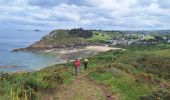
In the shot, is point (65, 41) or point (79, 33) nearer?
point (65, 41)

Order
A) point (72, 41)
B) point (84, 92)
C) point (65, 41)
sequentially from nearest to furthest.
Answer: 1. point (84, 92)
2. point (65, 41)
3. point (72, 41)

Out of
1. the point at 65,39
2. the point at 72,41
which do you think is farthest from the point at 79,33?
the point at 72,41

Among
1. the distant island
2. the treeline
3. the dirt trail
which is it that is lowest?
the distant island

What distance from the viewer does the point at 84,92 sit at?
18609 millimetres

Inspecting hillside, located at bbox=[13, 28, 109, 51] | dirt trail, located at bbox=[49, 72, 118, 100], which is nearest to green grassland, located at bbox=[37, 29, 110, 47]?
hillside, located at bbox=[13, 28, 109, 51]

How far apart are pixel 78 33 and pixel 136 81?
5670 inches

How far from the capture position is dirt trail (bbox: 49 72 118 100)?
17.3m

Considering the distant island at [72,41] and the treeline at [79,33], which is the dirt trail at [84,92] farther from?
the treeline at [79,33]

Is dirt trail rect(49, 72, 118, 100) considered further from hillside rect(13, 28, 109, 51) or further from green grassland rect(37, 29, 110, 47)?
green grassland rect(37, 29, 110, 47)

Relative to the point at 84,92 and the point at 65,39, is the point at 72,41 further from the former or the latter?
the point at 84,92

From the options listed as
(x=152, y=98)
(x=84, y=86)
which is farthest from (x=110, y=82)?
(x=152, y=98)

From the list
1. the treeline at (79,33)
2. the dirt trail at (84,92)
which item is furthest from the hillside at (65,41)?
the dirt trail at (84,92)

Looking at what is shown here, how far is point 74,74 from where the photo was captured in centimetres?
2578

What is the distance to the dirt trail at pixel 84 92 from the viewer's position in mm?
17266
